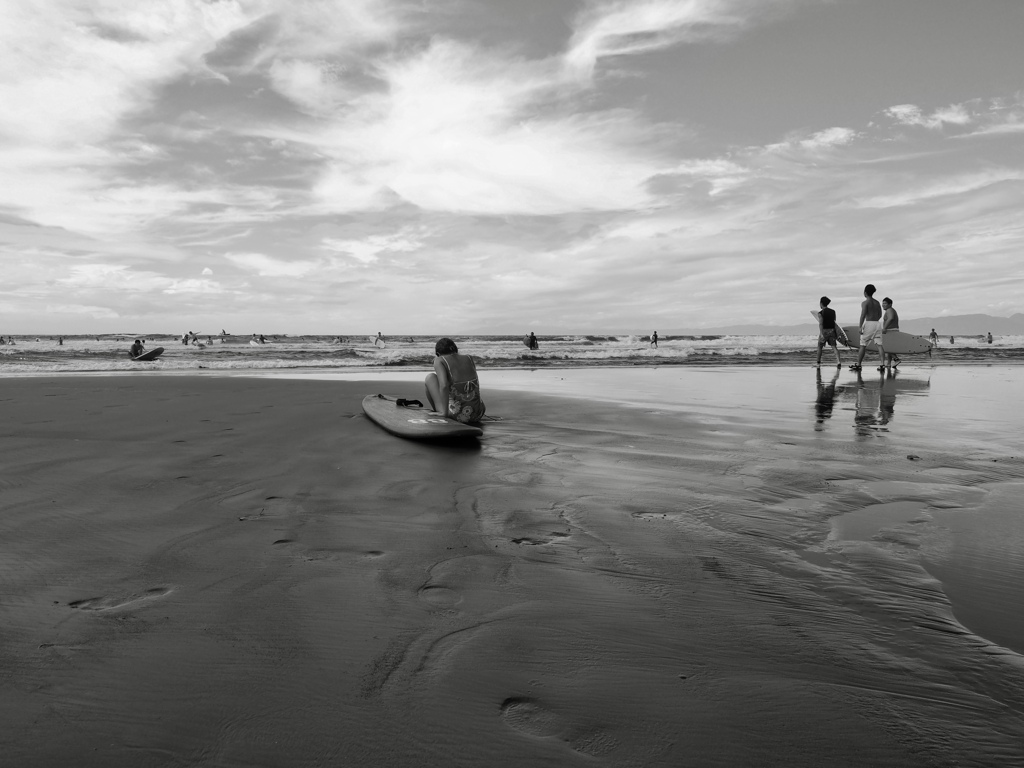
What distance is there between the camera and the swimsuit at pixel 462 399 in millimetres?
7328

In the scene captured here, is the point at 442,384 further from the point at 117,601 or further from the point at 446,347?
the point at 117,601

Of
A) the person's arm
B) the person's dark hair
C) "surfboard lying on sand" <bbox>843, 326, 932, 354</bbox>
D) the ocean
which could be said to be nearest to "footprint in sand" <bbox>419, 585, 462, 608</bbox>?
the person's arm

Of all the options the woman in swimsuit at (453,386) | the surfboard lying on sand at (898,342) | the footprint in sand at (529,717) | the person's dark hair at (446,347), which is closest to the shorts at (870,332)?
the surfboard lying on sand at (898,342)

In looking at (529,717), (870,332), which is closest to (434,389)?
(529,717)

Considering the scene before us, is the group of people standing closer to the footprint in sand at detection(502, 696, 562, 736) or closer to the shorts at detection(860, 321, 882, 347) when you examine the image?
the shorts at detection(860, 321, 882, 347)

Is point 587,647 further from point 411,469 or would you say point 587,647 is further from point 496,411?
point 496,411

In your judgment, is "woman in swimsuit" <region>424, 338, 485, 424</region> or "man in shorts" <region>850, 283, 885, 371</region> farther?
"man in shorts" <region>850, 283, 885, 371</region>

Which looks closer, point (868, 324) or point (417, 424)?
point (417, 424)

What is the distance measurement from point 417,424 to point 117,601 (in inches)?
168

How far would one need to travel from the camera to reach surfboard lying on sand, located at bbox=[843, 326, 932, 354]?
18734 mm

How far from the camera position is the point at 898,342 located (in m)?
19.0

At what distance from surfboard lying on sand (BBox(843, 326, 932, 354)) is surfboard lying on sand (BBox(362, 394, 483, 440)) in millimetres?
16338

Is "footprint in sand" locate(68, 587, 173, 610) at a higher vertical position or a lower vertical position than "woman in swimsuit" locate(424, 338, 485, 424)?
lower

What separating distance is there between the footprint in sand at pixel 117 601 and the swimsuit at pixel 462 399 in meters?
4.76
